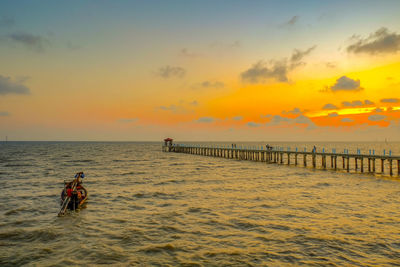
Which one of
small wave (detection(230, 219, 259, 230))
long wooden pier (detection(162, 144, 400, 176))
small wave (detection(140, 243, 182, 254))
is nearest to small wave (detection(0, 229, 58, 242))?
Result: small wave (detection(140, 243, 182, 254))

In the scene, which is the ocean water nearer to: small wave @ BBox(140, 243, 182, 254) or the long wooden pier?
small wave @ BBox(140, 243, 182, 254)

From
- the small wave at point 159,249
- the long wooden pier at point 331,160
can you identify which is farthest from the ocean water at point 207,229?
→ the long wooden pier at point 331,160

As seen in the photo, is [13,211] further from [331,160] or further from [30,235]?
[331,160]

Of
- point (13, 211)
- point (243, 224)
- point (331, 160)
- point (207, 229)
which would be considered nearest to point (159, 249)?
point (207, 229)

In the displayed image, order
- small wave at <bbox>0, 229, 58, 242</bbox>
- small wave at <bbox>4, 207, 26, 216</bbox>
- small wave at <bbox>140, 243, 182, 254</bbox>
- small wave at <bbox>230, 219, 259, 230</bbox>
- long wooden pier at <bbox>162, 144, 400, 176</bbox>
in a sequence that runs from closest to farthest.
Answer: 1. small wave at <bbox>140, 243, 182, 254</bbox>
2. small wave at <bbox>0, 229, 58, 242</bbox>
3. small wave at <bbox>230, 219, 259, 230</bbox>
4. small wave at <bbox>4, 207, 26, 216</bbox>
5. long wooden pier at <bbox>162, 144, 400, 176</bbox>

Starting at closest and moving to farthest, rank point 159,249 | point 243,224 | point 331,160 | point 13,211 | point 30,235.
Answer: point 159,249 → point 30,235 → point 243,224 → point 13,211 → point 331,160

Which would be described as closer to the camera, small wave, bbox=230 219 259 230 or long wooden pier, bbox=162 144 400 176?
small wave, bbox=230 219 259 230

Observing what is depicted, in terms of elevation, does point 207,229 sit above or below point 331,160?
below

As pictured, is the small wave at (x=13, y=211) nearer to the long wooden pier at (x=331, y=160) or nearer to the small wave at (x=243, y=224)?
the small wave at (x=243, y=224)

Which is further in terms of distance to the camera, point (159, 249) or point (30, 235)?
point (30, 235)

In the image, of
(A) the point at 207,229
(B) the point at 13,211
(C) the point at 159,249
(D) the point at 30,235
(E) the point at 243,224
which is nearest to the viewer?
(C) the point at 159,249

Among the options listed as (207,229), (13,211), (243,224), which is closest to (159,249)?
(207,229)

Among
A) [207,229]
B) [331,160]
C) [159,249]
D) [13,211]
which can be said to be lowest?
[13,211]

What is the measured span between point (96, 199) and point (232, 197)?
10039mm
